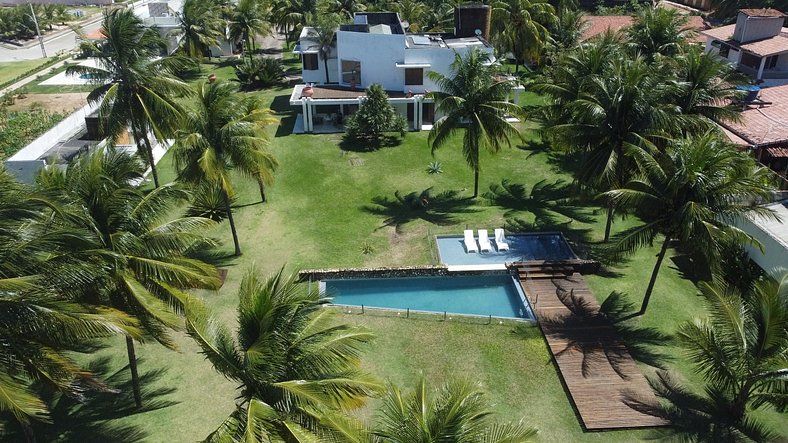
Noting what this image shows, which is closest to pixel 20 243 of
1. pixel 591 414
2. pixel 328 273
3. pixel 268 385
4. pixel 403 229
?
pixel 268 385

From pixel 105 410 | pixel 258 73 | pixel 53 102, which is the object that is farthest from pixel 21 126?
pixel 105 410

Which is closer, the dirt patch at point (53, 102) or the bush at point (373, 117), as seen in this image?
the bush at point (373, 117)

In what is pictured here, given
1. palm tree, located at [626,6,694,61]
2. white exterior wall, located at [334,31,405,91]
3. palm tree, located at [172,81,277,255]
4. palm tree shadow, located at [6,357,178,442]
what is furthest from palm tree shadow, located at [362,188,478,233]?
palm tree, located at [626,6,694,61]

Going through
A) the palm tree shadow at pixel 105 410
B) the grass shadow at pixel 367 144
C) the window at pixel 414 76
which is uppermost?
the window at pixel 414 76

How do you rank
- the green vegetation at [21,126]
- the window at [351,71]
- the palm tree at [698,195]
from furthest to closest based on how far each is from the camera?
the window at [351,71]
the green vegetation at [21,126]
the palm tree at [698,195]

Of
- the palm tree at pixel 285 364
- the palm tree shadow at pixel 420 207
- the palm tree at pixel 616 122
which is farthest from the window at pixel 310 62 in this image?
the palm tree at pixel 285 364

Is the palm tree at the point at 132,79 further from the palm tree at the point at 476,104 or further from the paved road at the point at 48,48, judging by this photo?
the paved road at the point at 48,48

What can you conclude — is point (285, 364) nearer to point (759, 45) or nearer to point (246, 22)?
point (759, 45)
